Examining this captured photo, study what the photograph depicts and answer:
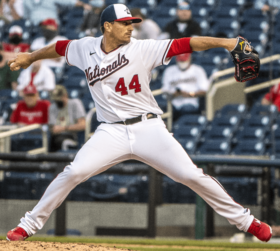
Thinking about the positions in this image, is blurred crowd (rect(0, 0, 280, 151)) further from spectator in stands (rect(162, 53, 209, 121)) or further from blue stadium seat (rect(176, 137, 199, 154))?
blue stadium seat (rect(176, 137, 199, 154))

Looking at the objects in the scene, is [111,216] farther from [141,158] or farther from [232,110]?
[232,110]

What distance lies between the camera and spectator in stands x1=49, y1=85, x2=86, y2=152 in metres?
5.66

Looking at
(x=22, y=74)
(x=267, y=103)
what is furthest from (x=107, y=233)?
(x=22, y=74)

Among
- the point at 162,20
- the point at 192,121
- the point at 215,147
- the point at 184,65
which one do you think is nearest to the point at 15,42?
Answer: the point at 162,20

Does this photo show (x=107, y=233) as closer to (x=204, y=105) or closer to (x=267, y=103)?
(x=204, y=105)

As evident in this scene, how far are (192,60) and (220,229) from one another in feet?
10.1

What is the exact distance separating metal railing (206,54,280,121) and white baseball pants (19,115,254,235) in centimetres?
313

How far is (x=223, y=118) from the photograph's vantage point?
6.23 meters

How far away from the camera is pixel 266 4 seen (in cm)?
743

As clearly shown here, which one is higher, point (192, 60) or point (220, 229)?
point (192, 60)

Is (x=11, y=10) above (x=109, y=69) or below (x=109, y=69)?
above

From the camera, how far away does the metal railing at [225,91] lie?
20.5 feet

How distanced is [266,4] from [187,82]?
2023mm

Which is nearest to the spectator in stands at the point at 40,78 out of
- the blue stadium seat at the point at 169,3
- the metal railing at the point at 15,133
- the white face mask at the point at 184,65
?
Answer: the metal railing at the point at 15,133
